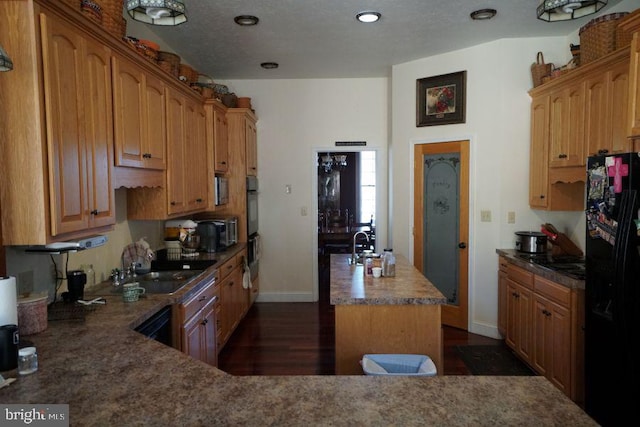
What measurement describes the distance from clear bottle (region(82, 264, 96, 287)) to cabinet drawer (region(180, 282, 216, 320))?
0.64 m

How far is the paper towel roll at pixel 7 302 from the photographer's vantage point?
162 centimetres

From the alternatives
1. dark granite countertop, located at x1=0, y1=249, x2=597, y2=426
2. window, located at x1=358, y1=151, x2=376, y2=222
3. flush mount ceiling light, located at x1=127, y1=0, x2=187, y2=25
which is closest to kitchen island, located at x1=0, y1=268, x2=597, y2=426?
dark granite countertop, located at x1=0, y1=249, x2=597, y2=426

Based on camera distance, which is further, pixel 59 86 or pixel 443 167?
pixel 443 167

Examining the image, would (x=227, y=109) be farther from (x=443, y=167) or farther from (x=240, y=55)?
(x=443, y=167)

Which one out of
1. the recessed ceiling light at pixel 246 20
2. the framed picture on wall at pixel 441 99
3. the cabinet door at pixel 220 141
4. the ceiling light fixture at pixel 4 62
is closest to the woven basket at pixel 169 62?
the recessed ceiling light at pixel 246 20

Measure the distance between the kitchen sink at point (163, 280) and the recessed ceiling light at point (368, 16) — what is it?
2.41 m

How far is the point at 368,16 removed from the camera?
3535mm

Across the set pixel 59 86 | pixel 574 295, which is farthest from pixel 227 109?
pixel 574 295

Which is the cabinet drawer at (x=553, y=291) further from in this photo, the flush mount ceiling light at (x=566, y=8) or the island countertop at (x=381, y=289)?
the flush mount ceiling light at (x=566, y=8)

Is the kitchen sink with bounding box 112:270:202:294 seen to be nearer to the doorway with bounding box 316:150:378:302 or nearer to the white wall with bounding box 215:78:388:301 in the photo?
the white wall with bounding box 215:78:388:301

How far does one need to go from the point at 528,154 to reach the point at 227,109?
3.13 meters

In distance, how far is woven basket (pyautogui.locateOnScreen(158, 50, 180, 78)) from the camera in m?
3.18

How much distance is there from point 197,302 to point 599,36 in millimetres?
3373

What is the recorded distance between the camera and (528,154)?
4133 mm
